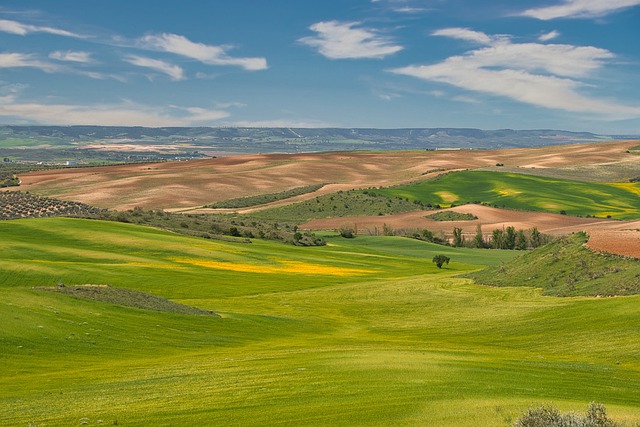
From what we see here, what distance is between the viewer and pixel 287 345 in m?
34.6

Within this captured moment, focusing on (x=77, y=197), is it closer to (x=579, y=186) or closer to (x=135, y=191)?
(x=135, y=191)

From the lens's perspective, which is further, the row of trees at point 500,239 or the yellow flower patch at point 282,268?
the row of trees at point 500,239

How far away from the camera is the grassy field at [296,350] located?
19.8 metres

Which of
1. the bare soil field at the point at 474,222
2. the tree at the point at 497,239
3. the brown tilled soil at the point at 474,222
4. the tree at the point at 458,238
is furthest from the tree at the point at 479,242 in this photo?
the brown tilled soil at the point at 474,222

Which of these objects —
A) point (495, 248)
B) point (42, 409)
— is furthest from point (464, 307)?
point (495, 248)

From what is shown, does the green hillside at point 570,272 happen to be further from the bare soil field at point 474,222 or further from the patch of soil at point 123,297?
the bare soil field at point 474,222

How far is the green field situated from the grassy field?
87837 millimetres

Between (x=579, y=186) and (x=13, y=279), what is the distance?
147061mm

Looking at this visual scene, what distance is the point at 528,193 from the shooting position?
6334 inches

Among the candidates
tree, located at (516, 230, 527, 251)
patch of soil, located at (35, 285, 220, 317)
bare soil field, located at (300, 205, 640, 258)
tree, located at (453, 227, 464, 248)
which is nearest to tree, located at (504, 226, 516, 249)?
tree, located at (516, 230, 527, 251)

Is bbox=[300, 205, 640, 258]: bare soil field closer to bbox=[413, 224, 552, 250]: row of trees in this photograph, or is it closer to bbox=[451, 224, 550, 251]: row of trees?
bbox=[413, 224, 552, 250]: row of trees

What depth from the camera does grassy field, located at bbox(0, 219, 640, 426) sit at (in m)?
19.8

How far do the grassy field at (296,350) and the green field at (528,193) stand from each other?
8784cm

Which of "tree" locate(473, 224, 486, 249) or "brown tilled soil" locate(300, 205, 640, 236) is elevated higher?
"brown tilled soil" locate(300, 205, 640, 236)
